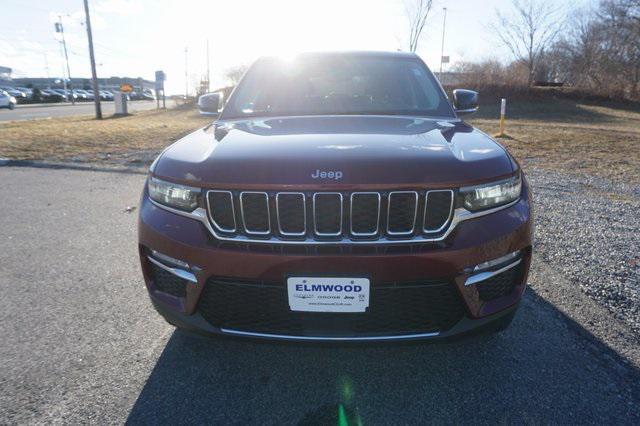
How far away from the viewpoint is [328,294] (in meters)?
1.87

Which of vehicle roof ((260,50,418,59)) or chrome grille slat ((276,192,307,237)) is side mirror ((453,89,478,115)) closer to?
vehicle roof ((260,50,418,59))

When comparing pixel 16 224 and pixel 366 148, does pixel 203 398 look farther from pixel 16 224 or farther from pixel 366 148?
pixel 16 224

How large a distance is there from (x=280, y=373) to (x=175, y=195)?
102cm

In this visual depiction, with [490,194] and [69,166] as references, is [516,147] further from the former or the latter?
[490,194]

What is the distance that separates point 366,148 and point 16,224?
4.45 meters

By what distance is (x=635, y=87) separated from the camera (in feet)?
98.8

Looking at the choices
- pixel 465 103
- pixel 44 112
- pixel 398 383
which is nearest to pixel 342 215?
pixel 398 383

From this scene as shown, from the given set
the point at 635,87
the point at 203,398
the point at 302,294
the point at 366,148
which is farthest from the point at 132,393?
the point at 635,87

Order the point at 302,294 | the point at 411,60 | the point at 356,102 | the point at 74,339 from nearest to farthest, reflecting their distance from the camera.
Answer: the point at 302,294, the point at 74,339, the point at 356,102, the point at 411,60

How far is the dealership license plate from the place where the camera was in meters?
1.85

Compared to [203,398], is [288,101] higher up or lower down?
higher up

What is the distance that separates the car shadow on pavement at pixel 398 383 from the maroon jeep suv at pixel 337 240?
0.55ft

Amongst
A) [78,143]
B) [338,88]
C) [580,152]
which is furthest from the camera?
[78,143]

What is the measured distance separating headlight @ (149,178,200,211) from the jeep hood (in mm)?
35
